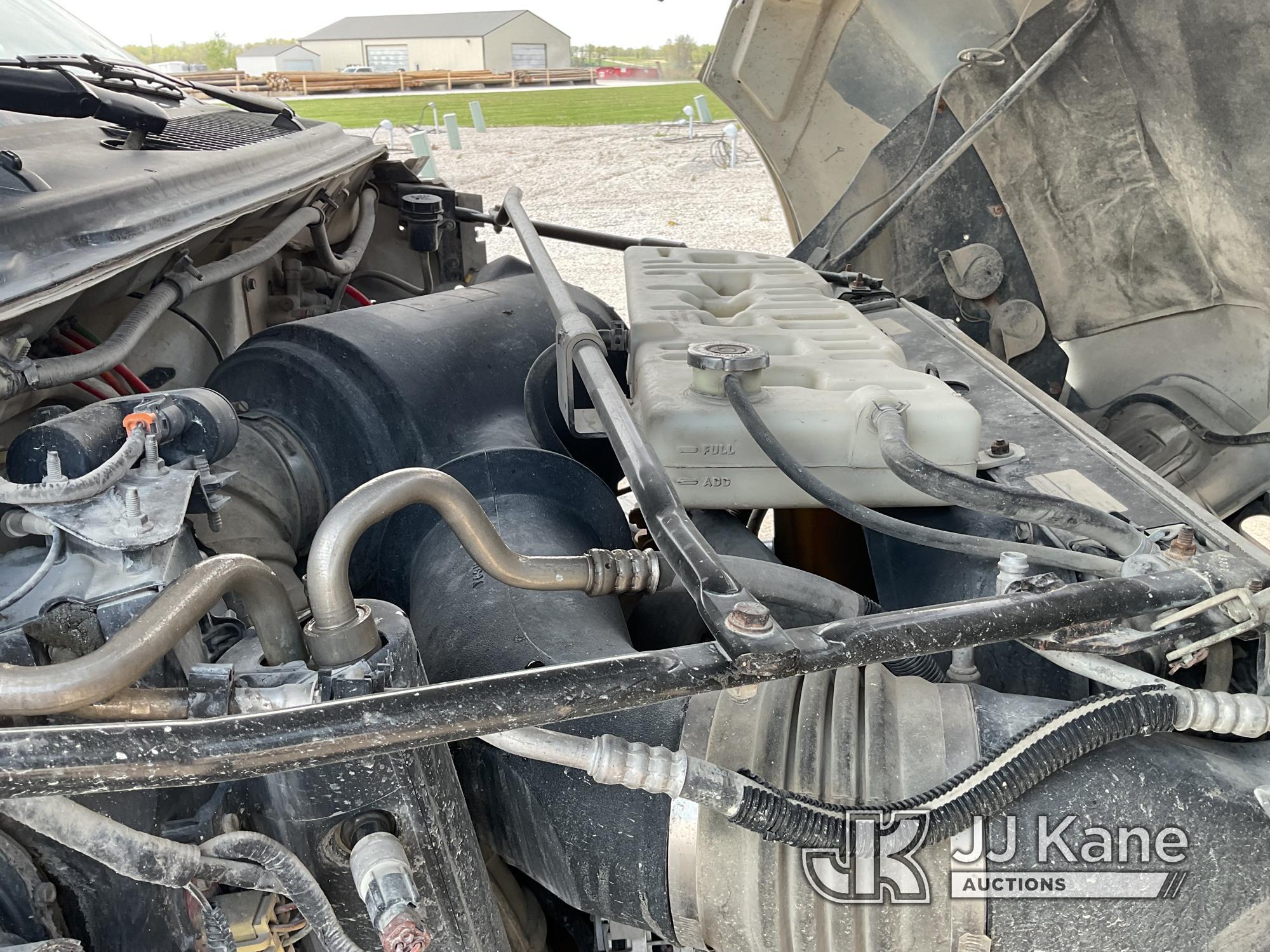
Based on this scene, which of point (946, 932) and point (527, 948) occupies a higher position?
point (946, 932)

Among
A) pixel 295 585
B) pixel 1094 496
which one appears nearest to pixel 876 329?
pixel 1094 496

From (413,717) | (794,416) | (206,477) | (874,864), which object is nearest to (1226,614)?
(874,864)

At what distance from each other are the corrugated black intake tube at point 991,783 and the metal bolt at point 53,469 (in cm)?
60

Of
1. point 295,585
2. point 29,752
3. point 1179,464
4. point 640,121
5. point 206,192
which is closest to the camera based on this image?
point 29,752

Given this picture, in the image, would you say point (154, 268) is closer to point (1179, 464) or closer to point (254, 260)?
point (254, 260)

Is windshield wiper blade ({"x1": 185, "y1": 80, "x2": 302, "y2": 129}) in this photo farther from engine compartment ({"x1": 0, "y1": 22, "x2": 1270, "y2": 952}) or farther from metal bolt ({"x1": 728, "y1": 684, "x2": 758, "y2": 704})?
metal bolt ({"x1": 728, "y1": 684, "x2": 758, "y2": 704})

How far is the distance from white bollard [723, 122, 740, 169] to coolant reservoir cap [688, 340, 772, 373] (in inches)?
410

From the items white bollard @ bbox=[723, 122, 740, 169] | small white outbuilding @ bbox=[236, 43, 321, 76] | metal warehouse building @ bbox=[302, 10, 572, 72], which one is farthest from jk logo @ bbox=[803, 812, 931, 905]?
small white outbuilding @ bbox=[236, 43, 321, 76]

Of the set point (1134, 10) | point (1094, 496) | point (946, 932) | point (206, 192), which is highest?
point (1134, 10)

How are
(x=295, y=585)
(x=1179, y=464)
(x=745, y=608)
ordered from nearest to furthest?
1. (x=745, y=608)
2. (x=295, y=585)
3. (x=1179, y=464)

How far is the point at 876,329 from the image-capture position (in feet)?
4.86

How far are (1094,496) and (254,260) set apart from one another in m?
1.26

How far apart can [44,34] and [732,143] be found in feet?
33.8

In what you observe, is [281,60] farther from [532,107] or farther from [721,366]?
[721,366]
